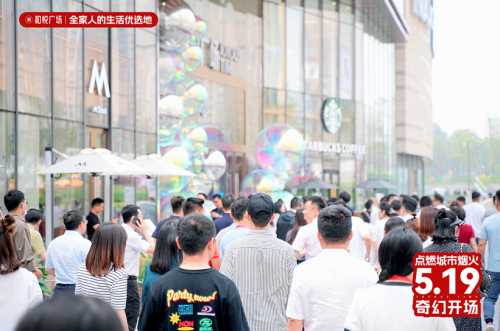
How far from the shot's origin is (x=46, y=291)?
22.9 feet

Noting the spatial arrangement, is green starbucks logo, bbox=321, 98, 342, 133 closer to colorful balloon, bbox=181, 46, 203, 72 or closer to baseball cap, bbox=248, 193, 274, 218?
colorful balloon, bbox=181, 46, 203, 72

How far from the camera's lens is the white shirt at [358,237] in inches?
306

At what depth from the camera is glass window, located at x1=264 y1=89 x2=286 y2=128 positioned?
91.9 ft

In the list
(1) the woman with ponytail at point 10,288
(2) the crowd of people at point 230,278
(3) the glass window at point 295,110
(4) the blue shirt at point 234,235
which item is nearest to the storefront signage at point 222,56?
(3) the glass window at point 295,110

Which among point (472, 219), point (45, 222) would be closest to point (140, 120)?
point (45, 222)

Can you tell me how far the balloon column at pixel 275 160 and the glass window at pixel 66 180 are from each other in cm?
586

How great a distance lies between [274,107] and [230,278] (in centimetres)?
2450

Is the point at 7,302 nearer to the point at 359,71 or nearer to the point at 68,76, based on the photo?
the point at 68,76

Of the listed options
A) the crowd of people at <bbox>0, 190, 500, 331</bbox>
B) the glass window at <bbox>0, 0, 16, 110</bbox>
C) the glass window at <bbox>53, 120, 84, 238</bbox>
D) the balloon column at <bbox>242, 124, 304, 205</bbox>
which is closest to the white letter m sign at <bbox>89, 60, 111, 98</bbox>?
the glass window at <bbox>53, 120, 84, 238</bbox>

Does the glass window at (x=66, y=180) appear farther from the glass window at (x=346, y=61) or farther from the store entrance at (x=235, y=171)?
the glass window at (x=346, y=61)

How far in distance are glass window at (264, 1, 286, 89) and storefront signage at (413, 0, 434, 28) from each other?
21091 mm

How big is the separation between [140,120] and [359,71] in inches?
807

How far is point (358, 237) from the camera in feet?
26.1

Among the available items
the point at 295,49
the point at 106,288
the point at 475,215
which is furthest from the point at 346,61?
the point at 106,288
